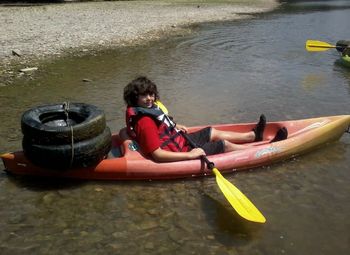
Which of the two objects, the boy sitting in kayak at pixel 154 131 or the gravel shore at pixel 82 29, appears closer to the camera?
the boy sitting in kayak at pixel 154 131

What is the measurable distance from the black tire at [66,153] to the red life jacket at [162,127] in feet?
1.50

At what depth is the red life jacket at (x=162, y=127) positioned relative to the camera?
549 centimetres

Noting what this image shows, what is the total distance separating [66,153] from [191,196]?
1.61 metres

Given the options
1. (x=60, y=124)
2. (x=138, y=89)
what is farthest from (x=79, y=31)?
(x=138, y=89)

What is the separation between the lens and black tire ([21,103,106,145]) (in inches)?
196

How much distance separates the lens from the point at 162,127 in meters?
5.70

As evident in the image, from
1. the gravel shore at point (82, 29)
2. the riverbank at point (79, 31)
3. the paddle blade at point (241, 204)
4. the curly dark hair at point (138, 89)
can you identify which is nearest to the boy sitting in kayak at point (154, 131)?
the curly dark hair at point (138, 89)

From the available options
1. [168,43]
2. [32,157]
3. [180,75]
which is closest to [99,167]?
[32,157]

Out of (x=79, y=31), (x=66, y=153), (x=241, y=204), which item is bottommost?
(x=241, y=204)

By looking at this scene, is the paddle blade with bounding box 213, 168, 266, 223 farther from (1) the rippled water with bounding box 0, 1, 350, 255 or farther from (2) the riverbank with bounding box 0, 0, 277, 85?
(2) the riverbank with bounding box 0, 0, 277, 85

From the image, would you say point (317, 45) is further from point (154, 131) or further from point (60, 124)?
point (60, 124)

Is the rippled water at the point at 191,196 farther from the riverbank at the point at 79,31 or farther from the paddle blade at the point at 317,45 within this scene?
the riverbank at the point at 79,31

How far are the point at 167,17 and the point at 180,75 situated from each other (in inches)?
515

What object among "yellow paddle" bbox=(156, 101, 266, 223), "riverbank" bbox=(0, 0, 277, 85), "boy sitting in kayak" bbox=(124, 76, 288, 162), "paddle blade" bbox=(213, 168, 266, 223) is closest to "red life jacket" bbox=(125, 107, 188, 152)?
"boy sitting in kayak" bbox=(124, 76, 288, 162)
